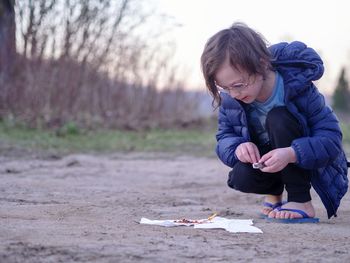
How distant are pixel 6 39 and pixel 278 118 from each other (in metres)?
7.32

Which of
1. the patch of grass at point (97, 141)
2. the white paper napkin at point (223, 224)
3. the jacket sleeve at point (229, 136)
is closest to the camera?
the white paper napkin at point (223, 224)

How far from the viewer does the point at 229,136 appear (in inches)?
131

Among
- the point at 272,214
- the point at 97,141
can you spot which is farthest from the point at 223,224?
the point at 97,141

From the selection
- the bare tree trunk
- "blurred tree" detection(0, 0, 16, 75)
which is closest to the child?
the bare tree trunk

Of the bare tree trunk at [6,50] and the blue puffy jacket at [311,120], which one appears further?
the bare tree trunk at [6,50]

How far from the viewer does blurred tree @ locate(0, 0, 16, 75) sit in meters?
9.64

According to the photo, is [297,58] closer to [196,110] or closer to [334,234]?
[334,234]

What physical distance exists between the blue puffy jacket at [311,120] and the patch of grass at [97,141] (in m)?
3.85

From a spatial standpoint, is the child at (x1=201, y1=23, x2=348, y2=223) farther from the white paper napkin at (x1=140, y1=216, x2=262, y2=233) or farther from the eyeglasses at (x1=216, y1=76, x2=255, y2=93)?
the white paper napkin at (x1=140, y1=216, x2=262, y2=233)

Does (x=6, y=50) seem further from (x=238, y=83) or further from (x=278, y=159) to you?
(x=278, y=159)

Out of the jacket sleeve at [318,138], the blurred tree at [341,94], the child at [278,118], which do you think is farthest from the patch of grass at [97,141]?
the blurred tree at [341,94]

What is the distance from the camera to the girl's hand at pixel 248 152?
3.08 m

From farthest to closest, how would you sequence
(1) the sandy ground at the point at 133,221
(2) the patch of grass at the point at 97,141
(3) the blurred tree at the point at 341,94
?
(3) the blurred tree at the point at 341,94 → (2) the patch of grass at the point at 97,141 → (1) the sandy ground at the point at 133,221

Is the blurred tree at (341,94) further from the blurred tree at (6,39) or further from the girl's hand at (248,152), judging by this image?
the girl's hand at (248,152)
